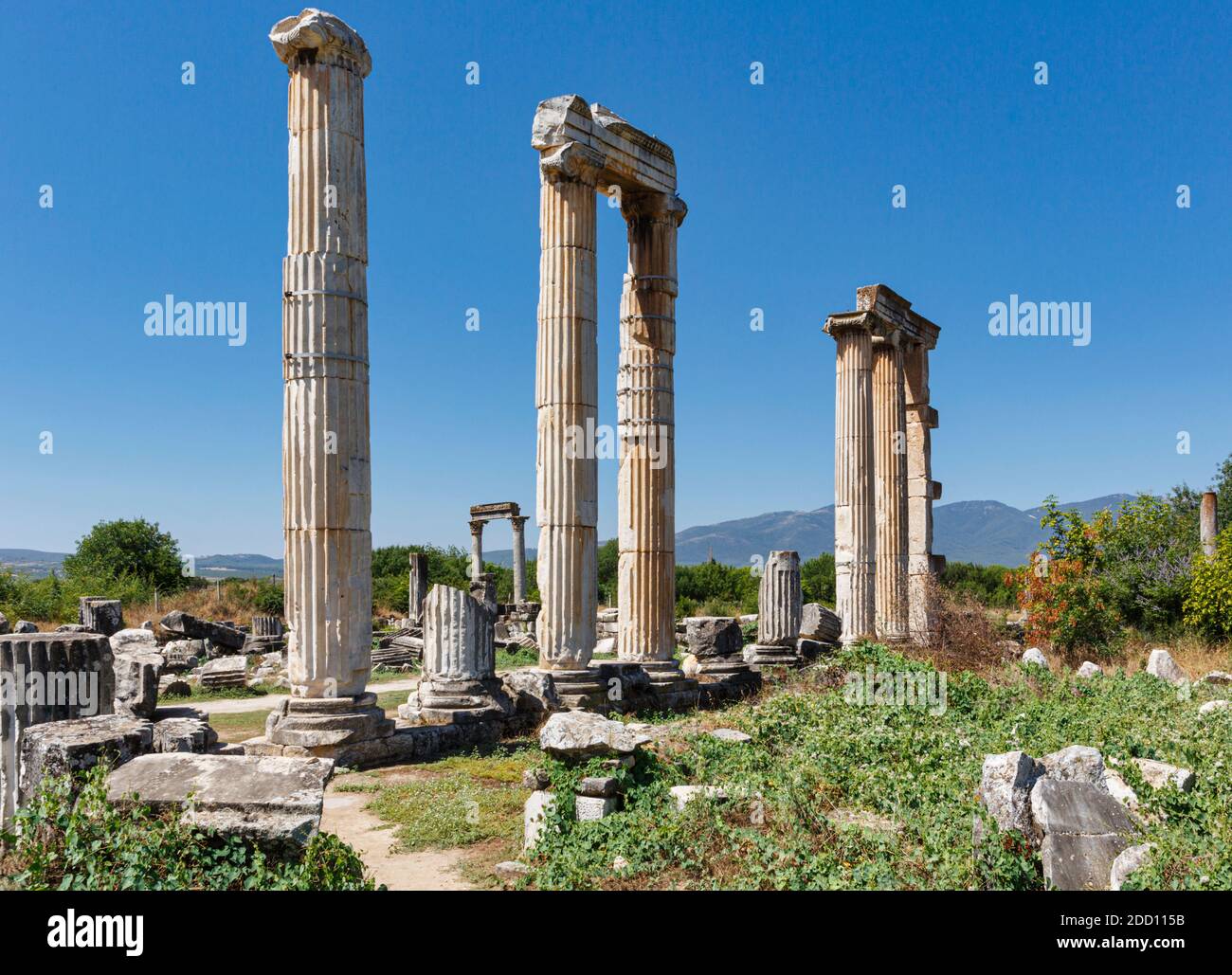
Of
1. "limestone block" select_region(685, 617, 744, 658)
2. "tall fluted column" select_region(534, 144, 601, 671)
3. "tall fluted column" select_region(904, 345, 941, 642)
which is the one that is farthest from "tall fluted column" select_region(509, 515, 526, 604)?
"tall fluted column" select_region(534, 144, 601, 671)

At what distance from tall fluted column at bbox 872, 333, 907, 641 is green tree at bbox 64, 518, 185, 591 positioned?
3251 cm

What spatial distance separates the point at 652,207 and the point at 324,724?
9514mm

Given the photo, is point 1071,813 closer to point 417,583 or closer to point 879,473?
point 879,473

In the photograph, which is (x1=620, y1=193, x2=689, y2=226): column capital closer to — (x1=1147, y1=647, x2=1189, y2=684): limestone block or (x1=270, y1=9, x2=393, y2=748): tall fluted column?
(x1=270, y1=9, x2=393, y2=748): tall fluted column

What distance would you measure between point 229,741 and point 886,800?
8841mm

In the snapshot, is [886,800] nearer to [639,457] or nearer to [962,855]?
[962,855]

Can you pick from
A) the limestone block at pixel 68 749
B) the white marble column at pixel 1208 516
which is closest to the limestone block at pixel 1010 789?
the limestone block at pixel 68 749

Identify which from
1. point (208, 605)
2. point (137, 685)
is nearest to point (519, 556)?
point (208, 605)

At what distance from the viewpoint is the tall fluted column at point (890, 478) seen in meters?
21.3

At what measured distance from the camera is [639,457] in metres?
15.4

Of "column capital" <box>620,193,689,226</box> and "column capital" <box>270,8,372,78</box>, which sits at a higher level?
"column capital" <box>270,8,372,78</box>

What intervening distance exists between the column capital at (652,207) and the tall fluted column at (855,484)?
246 inches

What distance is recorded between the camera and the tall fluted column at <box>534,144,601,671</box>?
44.4 ft

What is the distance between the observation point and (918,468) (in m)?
24.5
